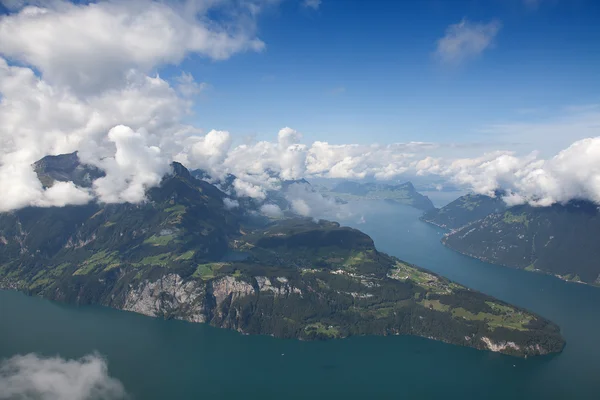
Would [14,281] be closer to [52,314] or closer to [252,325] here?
[52,314]

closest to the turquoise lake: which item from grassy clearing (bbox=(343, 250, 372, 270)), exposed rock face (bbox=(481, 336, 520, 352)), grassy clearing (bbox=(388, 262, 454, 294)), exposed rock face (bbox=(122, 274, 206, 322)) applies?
exposed rock face (bbox=(481, 336, 520, 352))

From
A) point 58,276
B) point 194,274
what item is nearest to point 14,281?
point 58,276

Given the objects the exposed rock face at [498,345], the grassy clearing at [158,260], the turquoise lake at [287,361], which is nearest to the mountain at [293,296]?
the exposed rock face at [498,345]

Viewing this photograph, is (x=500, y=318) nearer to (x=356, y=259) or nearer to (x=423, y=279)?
(x=423, y=279)

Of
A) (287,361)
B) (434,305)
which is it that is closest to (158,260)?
(287,361)

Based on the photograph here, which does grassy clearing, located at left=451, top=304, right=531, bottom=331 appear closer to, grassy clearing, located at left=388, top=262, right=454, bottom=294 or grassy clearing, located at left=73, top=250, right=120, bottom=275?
grassy clearing, located at left=388, top=262, right=454, bottom=294
